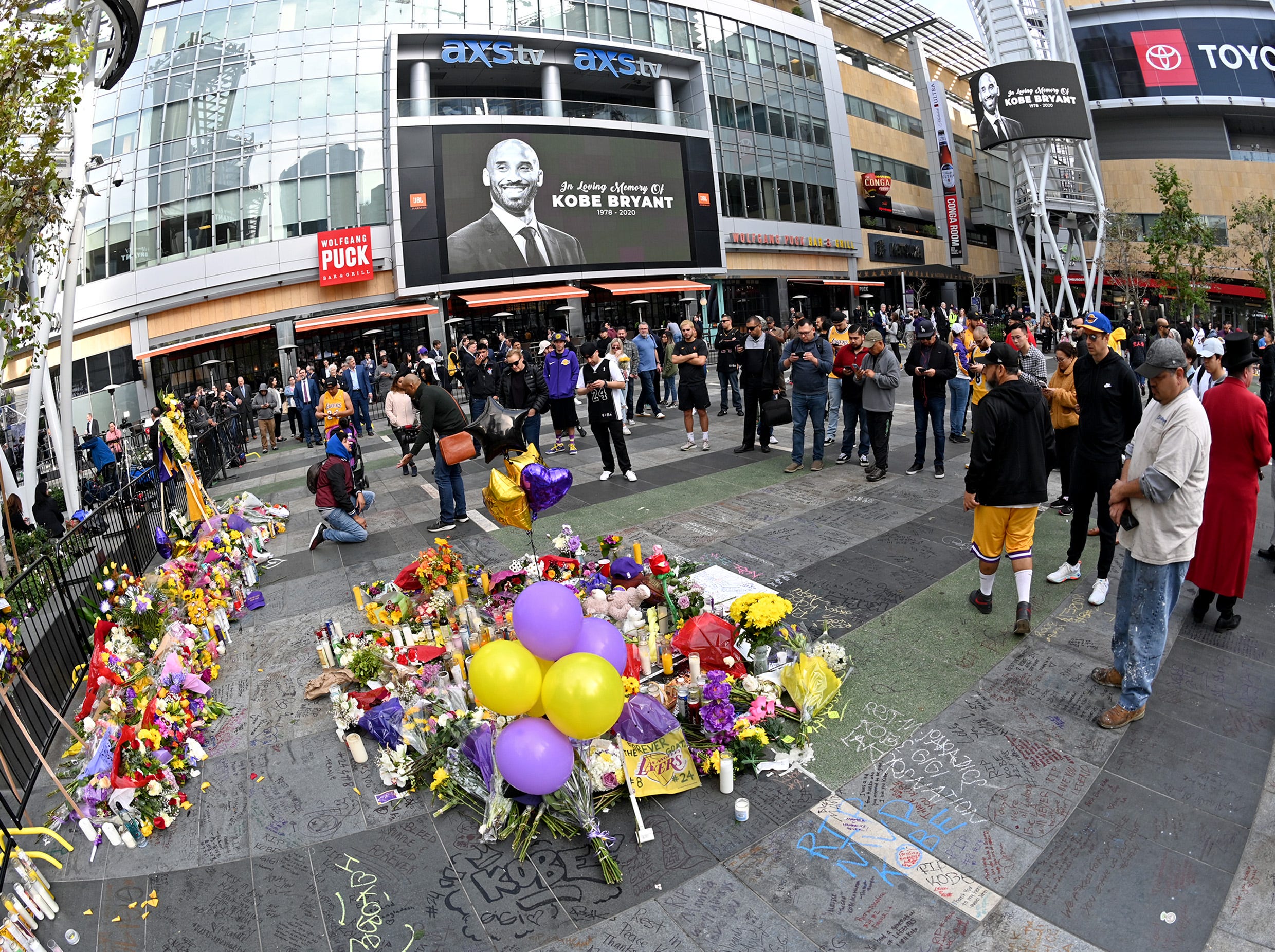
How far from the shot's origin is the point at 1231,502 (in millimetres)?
4883

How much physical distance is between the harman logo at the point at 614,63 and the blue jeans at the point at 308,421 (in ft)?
77.0

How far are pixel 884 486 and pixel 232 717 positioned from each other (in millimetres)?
7359

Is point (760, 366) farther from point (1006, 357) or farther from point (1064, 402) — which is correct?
point (1006, 357)

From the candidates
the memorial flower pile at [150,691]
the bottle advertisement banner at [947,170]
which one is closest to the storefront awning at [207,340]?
the memorial flower pile at [150,691]

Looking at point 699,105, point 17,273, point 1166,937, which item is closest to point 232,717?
point 1166,937

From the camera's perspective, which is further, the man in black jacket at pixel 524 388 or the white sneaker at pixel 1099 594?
the man in black jacket at pixel 524 388

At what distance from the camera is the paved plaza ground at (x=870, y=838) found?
3.09m

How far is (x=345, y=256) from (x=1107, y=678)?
30361mm

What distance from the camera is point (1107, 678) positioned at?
14.9 feet

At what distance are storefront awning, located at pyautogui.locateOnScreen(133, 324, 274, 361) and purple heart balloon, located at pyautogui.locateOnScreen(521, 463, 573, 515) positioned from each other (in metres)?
28.4

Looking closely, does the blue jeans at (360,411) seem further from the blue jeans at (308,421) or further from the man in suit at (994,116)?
the man in suit at (994,116)

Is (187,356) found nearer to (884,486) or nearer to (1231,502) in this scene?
(884,486)

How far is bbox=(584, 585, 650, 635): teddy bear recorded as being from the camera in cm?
518

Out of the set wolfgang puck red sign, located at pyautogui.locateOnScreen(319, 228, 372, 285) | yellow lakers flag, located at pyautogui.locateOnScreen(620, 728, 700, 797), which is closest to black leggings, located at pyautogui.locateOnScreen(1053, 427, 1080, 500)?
yellow lakers flag, located at pyautogui.locateOnScreen(620, 728, 700, 797)
